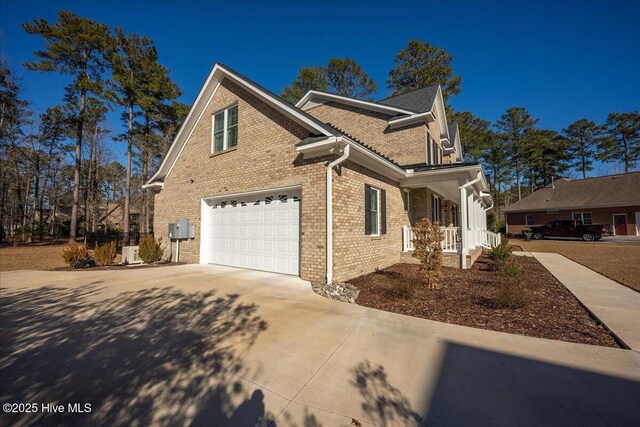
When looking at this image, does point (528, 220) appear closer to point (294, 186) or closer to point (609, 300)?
point (609, 300)

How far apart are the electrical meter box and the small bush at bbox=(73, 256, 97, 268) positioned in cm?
277

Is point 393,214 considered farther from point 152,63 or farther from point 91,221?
point 91,221

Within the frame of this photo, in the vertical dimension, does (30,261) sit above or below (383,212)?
below

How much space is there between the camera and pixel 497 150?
36312 millimetres

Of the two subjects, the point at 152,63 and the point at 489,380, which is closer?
the point at 489,380

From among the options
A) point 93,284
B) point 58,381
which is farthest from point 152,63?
point 58,381

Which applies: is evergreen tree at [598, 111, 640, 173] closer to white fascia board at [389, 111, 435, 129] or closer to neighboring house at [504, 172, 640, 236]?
neighboring house at [504, 172, 640, 236]

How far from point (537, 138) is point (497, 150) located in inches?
193

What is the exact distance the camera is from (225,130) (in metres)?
9.23

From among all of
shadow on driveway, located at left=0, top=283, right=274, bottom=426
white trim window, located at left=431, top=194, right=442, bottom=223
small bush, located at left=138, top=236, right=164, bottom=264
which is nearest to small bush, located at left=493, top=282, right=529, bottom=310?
shadow on driveway, located at left=0, top=283, right=274, bottom=426

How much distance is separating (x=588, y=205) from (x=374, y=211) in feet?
103

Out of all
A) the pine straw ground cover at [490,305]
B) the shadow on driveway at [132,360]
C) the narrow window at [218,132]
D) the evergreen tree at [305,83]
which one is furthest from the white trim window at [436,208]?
the evergreen tree at [305,83]

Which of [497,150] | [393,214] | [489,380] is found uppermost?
[497,150]

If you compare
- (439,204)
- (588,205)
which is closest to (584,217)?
(588,205)
